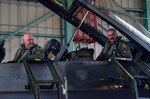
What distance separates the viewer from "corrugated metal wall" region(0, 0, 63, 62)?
985 cm

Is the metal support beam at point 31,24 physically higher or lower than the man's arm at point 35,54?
higher

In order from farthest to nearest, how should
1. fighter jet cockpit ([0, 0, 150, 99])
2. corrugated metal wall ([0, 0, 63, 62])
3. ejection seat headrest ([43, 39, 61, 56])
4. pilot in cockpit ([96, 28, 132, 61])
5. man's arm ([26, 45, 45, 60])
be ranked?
corrugated metal wall ([0, 0, 63, 62]), ejection seat headrest ([43, 39, 61, 56]), pilot in cockpit ([96, 28, 132, 61]), man's arm ([26, 45, 45, 60]), fighter jet cockpit ([0, 0, 150, 99])

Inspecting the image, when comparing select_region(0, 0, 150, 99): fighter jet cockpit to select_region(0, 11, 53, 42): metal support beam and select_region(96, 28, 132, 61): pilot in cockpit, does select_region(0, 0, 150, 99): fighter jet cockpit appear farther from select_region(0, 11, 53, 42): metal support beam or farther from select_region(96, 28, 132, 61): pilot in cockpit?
select_region(0, 11, 53, 42): metal support beam

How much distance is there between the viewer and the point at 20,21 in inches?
399

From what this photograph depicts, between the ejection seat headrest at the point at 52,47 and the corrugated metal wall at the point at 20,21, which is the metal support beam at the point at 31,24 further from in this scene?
the ejection seat headrest at the point at 52,47

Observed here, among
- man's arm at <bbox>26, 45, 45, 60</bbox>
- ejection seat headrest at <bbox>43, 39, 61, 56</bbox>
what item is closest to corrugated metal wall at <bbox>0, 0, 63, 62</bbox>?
ejection seat headrest at <bbox>43, 39, 61, 56</bbox>

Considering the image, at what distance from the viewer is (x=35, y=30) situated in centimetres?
1025

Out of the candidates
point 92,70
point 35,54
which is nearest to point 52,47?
point 35,54

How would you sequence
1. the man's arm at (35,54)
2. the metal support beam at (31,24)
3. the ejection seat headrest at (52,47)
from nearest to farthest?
the man's arm at (35,54) < the ejection seat headrest at (52,47) < the metal support beam at (31,24)

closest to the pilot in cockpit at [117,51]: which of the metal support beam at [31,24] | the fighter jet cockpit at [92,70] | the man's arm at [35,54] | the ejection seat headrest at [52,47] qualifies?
the fighter jet cockpit at [92,70]

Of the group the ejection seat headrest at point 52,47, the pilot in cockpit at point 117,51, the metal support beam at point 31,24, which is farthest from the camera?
the metal support beam at point 31,24

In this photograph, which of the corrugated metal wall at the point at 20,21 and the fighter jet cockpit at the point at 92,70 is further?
the corrugated metal wall at the point at 20,21

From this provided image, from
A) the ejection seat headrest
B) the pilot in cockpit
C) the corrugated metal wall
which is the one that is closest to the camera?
the pilot in cockpit

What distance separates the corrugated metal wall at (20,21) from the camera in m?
9.85
